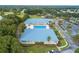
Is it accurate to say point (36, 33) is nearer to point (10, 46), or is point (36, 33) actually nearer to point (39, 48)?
point (39, 48)

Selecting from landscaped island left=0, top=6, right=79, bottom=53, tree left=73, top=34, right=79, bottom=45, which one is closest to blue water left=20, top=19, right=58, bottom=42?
landscaped island left=0, top=6, right=79, bottom=53

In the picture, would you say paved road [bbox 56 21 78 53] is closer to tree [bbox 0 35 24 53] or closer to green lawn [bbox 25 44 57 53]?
green lawn [bbox 25 44 57 53]

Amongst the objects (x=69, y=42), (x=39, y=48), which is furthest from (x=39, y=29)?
(x=69, y=42)

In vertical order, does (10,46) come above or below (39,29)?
below

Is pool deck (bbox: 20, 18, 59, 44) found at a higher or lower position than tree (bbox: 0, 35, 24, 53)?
higher

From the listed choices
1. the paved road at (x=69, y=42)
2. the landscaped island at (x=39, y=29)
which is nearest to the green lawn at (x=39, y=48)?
the landscaped island at (x=39, y=29)

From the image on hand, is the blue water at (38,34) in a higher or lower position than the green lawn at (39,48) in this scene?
higher

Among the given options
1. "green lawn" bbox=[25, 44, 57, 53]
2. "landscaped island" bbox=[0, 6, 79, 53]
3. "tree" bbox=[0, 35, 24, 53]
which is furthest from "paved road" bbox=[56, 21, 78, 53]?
"tree" bbox=[0, 35, 24, 53]

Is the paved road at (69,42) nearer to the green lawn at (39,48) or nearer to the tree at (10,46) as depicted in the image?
the green lawn at (39,48)

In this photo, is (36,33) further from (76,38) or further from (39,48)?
(76,38)

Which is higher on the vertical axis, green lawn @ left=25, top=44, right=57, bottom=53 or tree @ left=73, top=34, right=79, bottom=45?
tree @ left=73, top=34, right=79, bottom=45

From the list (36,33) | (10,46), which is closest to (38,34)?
(36,33)
